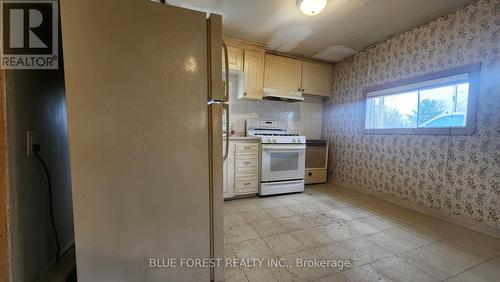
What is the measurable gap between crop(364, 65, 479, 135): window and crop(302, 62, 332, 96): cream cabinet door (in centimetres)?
78

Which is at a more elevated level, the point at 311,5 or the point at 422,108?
the point at 311,5

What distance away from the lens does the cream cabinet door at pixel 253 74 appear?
3076 millimetres

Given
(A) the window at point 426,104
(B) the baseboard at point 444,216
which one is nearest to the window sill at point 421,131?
(A) the window at point 426,104

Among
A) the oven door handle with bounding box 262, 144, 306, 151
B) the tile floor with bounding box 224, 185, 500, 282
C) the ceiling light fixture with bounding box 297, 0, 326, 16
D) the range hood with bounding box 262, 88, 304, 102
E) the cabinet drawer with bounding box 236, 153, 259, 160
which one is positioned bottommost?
the tile floor with bounding box 224, 185, 500, 282

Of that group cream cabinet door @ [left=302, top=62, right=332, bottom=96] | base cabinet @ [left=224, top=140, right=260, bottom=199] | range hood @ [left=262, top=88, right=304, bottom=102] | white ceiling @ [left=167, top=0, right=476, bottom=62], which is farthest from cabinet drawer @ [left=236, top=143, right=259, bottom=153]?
white ceiling @ [left=167, top=0, right=476, bottom=62]

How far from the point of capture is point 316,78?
369 centimetres

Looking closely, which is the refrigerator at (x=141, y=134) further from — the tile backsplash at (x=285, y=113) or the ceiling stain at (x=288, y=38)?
the tile backsplash at (x=285, y=113)

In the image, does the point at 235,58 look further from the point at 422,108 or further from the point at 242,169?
the point at 422,108

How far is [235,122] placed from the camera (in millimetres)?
3400

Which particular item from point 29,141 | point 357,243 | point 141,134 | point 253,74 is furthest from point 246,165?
point 29,141

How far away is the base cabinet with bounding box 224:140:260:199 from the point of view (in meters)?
2.79

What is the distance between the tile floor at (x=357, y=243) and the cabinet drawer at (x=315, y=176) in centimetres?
94

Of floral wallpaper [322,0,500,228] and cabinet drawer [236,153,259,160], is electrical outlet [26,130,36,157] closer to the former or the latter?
cabinet drawer [236,153,259,160]

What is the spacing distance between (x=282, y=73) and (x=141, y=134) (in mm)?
2903
